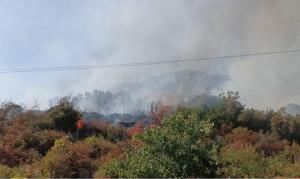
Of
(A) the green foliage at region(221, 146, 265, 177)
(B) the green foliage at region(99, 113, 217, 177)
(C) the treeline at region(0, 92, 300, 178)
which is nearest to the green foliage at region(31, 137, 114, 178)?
(C) the treeline at region(0, 92, 300, 178)

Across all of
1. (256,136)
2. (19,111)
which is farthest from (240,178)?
(19,111)

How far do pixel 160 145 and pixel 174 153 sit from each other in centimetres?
49

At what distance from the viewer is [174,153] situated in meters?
15.3

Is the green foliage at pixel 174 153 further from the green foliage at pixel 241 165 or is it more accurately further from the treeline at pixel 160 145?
the green foliage at pixel 241 165

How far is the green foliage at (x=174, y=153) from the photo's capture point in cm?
1487

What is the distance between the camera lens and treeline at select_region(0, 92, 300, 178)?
50.7 ft

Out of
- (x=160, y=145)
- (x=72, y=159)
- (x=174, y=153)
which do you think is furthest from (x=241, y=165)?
(x=72, y=159)

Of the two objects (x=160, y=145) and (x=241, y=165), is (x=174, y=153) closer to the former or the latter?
(x=160, y=145)

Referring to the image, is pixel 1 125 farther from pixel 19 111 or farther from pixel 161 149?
pixel 161 149

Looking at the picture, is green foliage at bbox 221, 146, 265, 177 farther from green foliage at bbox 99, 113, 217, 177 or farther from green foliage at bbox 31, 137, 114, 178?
green foliage at bbox 31, 137, 114, 178

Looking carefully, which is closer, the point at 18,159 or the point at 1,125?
the point at 18,159

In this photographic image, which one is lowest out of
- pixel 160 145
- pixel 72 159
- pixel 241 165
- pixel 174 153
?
pixel 72 159

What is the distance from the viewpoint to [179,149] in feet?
50.2

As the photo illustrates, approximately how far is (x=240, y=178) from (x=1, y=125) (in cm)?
2288
